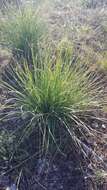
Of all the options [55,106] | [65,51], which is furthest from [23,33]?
[55,106]

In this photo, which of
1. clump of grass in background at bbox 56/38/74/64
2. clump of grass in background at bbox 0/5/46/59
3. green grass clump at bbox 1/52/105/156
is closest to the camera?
green grass clump at bbox 1/52/105/156

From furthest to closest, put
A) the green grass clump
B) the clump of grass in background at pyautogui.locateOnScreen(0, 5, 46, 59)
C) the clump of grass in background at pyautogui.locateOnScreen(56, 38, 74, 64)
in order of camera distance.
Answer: the clump of grass in background at pyautogui.locateOnScreen(0, 5, 46, 59), the clump of grass in background at pyautogui.locateOnScreen(56, 38, 74, 64), the green grass clump

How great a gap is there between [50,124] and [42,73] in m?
0.37

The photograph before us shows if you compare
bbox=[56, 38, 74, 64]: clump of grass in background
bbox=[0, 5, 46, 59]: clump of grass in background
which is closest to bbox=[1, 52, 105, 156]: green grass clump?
bbox=[56, 38, 74, 64]: clump of grass in background

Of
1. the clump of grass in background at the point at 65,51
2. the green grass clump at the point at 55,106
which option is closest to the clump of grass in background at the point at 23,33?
the clump of grass in background at the point at 65,51

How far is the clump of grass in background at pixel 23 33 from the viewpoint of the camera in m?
3.64

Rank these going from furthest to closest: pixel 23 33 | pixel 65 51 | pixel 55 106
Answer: pixel 23 33
pixel 65 51
pixel 55 106

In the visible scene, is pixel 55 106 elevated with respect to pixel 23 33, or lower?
lower

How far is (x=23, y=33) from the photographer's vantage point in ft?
12.1

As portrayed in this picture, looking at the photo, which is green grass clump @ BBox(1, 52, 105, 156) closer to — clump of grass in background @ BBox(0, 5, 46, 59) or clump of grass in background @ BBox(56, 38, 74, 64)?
clump of grass in background @ BBox(56, 38, 74, 64)

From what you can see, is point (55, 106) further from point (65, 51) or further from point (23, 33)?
point (23, 33)

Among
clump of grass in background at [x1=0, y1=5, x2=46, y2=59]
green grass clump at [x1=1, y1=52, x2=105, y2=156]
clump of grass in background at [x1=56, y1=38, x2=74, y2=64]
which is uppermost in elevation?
clump of grass in background at [x1=0, y1=5, x2=46, y2=59]

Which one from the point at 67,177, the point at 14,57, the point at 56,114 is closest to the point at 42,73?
the point at 56,114

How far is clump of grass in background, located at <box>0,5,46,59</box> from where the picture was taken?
3640 millimetres
